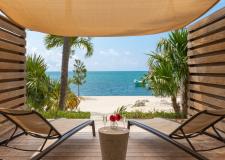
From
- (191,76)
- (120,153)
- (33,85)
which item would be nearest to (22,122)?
(120,153)

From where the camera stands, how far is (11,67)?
5.59 m

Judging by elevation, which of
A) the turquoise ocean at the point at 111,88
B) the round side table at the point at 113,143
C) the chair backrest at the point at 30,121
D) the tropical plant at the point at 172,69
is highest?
the tropical plant at the point at 172,69

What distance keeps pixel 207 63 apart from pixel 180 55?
6.18 feet

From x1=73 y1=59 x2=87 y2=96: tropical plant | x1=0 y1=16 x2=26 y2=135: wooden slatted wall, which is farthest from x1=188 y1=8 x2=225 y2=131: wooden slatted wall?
x1=73 y1=59 x2=87 y2=96: tropical plant

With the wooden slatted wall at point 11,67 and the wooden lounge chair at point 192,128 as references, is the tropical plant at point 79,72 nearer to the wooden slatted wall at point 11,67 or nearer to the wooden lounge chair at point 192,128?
the wooden slatted wall at point 11,67

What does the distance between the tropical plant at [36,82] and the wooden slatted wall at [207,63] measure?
181 inches

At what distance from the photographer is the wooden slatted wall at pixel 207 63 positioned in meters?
5.33

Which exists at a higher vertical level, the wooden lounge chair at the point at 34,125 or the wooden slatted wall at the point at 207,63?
the wooden slatted wall at the point at 207,63

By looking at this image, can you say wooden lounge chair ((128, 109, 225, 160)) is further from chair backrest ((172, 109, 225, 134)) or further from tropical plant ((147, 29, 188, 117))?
tropical plant ((147, 29, 188, 117))

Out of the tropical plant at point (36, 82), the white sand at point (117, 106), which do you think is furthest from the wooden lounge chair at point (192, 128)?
the white sand at point (117, 106)

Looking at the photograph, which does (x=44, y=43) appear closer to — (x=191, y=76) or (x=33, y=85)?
(x=33, y=85)

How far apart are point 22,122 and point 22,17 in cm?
181

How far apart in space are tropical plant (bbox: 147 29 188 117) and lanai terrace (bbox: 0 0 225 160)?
2.60 ft

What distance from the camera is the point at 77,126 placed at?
4637 millimetres
